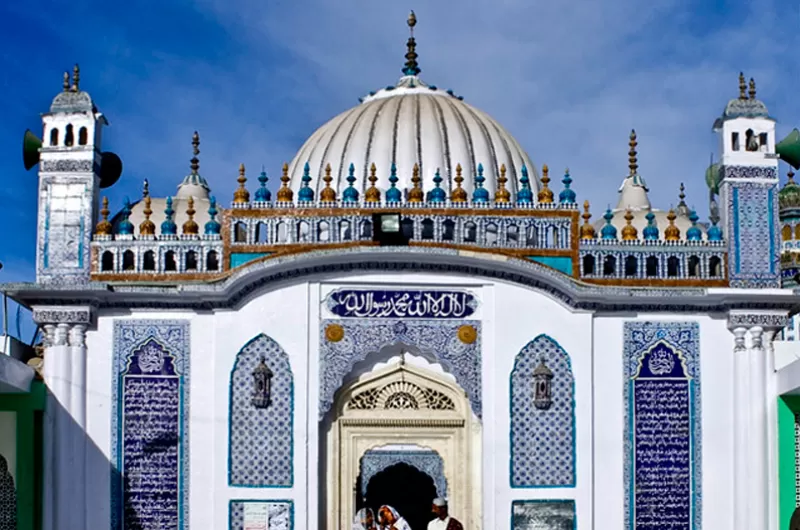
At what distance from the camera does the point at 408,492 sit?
14.4 m

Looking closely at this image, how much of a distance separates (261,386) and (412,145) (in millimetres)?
3931

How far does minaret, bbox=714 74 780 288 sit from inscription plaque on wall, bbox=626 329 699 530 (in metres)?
1.10

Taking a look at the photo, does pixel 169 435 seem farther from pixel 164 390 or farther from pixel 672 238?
pixel 672 238

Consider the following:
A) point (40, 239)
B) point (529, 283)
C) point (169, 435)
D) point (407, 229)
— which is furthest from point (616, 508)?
point (40, 239)

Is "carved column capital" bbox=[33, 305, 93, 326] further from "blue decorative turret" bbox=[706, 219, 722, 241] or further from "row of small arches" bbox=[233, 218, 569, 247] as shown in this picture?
"blue decorative turret" bbox=[706, 219, 722, 241]

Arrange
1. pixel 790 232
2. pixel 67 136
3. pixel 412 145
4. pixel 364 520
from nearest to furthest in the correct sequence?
1. pixel 364 520
2. pixel 67 136
3. pixel 412 145
4. pixel 790 232

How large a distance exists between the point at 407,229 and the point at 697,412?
344 centimetres

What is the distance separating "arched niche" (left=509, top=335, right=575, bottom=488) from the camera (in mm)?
12609

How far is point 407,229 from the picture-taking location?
1294cm

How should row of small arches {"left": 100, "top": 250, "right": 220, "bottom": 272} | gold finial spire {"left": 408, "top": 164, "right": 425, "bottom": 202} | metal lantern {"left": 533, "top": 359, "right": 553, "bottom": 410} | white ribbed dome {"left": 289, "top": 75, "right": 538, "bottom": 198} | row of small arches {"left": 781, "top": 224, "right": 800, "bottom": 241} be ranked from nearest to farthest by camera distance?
metal lantern {"left": 533, "top": 359, "right": 553, "bottom": 410} → row of small arches {"left": 100, "top": 250, "right": 220, "bottom": 272} → gold finial spire {"left": 408, "top": 164, "right": 425, "bottom": 202} → white ribbed dome {"left": 289, "top": 75, "right": 538, "bottom": 198} → row of small arches {"left": 781, "top": 224, "right": 800, "bottom": 241}

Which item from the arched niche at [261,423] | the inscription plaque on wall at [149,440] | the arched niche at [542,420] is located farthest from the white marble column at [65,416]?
the arched niche at [542,420]

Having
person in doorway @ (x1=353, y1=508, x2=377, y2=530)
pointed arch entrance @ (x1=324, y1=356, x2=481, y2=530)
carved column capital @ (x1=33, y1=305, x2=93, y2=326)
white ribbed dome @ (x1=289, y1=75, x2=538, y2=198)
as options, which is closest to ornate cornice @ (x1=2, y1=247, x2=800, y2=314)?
carved column capital @ (x1=33, y1=305, x2=93, y2=326)

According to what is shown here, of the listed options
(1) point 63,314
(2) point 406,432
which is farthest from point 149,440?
(2) point 406,432

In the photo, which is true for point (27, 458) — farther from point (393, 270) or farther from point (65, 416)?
point (393, 270)
